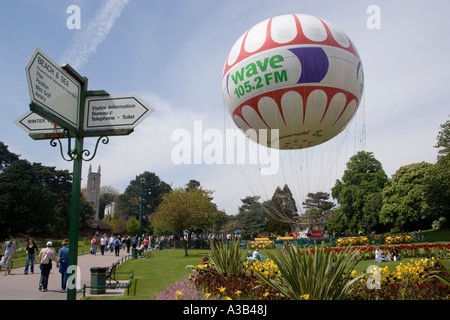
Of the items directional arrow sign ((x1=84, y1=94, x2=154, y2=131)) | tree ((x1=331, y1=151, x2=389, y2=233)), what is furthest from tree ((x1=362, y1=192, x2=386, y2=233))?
directional arrow sign ((x1=84, y1=94, x2=154, y2=131))

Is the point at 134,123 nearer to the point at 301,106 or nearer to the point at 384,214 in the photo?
the point at 301,106

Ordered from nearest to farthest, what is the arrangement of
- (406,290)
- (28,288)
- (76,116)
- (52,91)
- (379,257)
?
(52,91), (76,116), (406,290), (28,288), (379,257)

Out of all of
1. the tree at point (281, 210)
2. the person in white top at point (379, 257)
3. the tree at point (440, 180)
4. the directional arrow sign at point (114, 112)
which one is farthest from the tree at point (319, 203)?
the directional arrow sign at point (114, 112)

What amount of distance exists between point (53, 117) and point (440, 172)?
3776cm

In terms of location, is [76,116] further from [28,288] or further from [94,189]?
[94,189]

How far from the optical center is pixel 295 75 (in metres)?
10.6

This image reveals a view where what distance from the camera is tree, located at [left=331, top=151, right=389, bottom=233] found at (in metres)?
51.9

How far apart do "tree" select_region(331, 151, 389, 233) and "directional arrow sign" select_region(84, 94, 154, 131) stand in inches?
2091

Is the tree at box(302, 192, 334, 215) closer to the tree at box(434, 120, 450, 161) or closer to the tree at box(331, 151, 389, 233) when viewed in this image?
the tree at box(331, 151, 389, 233)

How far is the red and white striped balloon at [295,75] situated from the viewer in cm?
1052

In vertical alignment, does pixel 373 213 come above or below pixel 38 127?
below

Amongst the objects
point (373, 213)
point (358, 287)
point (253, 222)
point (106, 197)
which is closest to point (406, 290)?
point (358, 287)

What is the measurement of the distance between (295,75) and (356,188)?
47.6m

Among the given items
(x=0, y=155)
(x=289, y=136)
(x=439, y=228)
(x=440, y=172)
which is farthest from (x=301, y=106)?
(x=0, y=155)
